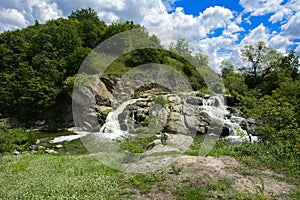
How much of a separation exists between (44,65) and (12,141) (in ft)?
57.1

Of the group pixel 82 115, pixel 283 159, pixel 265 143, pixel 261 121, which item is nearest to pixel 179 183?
pixel 283 159

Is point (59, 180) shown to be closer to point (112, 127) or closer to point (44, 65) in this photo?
point (112, 127)

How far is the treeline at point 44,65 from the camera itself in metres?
28.3

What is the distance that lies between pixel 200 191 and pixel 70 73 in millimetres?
30397

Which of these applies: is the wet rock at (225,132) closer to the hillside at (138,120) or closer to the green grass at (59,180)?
the hillside at (138,120)

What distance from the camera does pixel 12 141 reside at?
620 inches

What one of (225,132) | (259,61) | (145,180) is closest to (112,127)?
(225,132)

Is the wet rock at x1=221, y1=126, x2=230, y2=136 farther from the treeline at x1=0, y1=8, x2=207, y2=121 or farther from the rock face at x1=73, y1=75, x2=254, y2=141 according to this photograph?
the treeline at x1=0, y1=8, x2=207, y2=121

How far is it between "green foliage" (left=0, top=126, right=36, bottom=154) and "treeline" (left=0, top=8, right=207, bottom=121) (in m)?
9.89

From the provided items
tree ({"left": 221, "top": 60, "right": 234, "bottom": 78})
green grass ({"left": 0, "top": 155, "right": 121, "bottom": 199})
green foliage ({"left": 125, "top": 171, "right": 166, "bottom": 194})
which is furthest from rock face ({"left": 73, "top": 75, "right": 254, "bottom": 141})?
tree ({"left": 221, "top": 60, "right": 234, "bottom": 78})

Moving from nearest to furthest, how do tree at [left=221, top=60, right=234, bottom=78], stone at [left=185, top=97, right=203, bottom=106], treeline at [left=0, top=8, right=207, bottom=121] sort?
stone at [left=185, top=97, right=203, bottom=106] < treeline at [left=0, top=8, right=207, bottom=121] < tree at [left=221, top=60, right=234, bottom=78]

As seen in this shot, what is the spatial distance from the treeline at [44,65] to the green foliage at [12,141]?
9.89 metres

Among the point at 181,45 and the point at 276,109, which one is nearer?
the point at 276,109

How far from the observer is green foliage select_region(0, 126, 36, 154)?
47.0 feet
